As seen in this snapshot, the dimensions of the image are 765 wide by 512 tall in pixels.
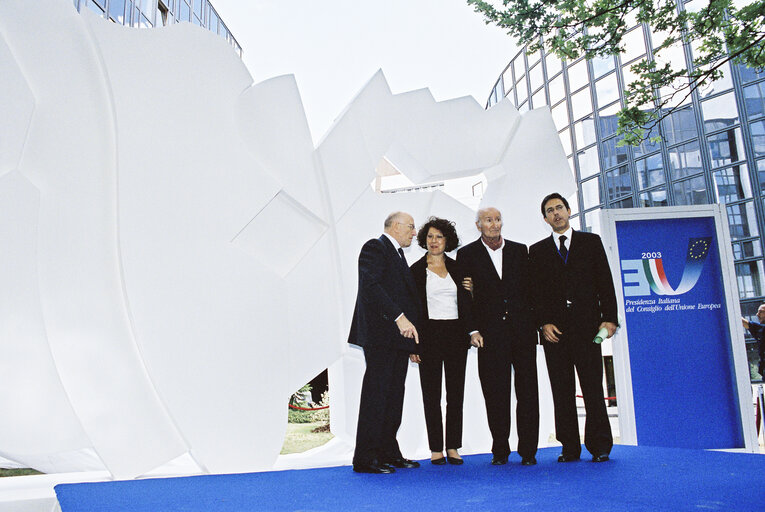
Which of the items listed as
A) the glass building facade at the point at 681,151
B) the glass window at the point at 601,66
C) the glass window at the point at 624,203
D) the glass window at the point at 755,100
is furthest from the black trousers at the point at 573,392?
the glass window at the point at 601,66

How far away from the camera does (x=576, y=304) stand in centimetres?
281

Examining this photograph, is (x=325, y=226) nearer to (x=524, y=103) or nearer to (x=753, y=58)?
(x=753, y=58)

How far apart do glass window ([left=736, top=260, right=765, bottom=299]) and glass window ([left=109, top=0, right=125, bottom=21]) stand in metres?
14.7

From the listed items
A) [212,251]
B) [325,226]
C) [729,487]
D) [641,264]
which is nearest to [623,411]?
[641,264]

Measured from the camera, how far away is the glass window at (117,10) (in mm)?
10180

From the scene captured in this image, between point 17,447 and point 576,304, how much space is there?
2.99 metres

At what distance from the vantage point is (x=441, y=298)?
9.48 ft

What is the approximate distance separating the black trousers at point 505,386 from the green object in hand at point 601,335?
0.32 metres

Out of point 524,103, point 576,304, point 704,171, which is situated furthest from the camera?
point 524,103

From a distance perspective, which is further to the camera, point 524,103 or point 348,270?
point 524,103

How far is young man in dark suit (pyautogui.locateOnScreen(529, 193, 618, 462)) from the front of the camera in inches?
108

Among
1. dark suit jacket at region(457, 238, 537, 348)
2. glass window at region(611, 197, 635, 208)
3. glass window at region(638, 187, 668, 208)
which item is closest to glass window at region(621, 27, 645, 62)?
glass window at region(638, 187, 668, 208)

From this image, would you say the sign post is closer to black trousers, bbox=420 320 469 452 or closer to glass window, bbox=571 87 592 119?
black trousers, bbox=420 320 469 452

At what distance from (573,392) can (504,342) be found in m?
0.42
